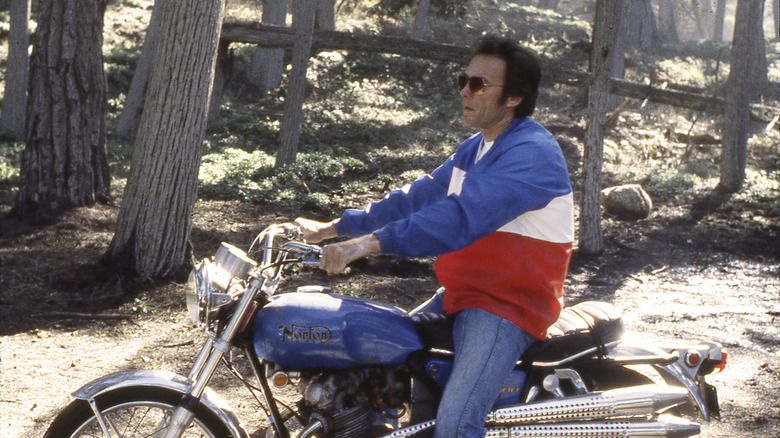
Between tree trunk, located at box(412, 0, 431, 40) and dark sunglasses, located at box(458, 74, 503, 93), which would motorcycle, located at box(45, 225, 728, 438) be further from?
tree trunk, located at box(412, 0, 431, 40)

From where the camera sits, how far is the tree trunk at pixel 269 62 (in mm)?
20344

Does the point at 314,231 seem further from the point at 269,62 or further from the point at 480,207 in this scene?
the point at 269,62

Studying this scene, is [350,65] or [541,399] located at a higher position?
[350,65]

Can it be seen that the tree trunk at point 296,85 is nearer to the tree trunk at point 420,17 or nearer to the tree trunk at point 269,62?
the tree trunk at point 269,62

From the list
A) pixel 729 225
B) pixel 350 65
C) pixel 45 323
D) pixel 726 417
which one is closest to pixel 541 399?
pixel 726 417

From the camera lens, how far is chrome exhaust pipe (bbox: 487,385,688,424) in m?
3.11

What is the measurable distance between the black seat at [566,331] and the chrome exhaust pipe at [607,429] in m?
0.30

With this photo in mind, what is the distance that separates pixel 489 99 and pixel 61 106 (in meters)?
7.30

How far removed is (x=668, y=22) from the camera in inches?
1793

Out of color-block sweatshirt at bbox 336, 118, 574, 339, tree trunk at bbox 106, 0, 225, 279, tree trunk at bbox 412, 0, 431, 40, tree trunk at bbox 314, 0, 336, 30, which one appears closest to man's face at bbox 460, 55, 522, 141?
color-block sweatshirt at bbox 336, 118, 574, 339

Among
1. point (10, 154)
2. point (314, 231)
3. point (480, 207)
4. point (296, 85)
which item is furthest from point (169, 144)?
point (10, 154)

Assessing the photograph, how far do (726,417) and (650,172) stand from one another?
981 centimetres

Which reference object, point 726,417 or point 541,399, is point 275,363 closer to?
point 541,399

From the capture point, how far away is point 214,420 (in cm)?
303
